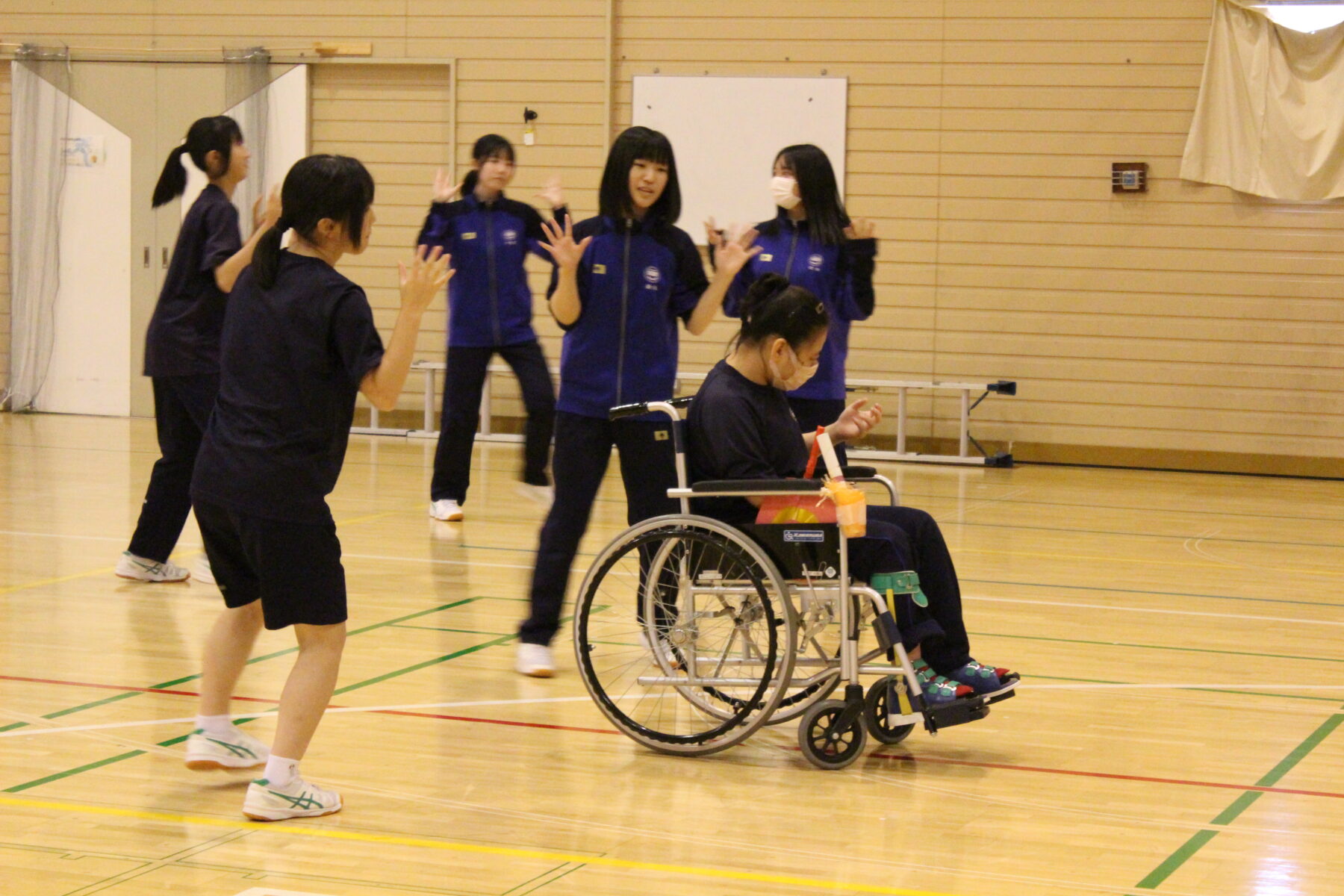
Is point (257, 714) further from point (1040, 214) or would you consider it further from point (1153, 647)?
point (1040, 214)

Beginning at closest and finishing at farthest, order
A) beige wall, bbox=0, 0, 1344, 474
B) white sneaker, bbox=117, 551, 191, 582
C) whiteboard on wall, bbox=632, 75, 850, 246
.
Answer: white sneaker, bbox=117, 551, 191, 582 < beige wall, bbox=0, 0, 1344, 474 < whiteboard on wall, bbox=632, 75, 850, 246

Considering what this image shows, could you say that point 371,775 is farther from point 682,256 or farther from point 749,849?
point 682,256

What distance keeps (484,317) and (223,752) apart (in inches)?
129

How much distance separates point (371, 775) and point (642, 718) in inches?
27.5

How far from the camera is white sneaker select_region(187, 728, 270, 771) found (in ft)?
9.53

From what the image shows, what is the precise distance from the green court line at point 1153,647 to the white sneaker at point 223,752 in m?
2.14

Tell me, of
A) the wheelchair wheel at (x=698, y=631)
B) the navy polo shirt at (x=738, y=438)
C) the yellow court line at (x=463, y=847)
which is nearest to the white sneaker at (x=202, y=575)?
the wheelchair wheel at (x=698, y=631)

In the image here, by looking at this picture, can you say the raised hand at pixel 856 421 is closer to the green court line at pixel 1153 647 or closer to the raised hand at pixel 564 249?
the raised hand at pixel 564 249

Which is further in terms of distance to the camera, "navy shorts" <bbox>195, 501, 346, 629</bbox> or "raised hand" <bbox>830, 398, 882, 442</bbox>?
"raised hand" <bbox>830, 398, 882, 442</bbox>

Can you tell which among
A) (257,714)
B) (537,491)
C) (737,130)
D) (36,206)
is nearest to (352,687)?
(257,714)

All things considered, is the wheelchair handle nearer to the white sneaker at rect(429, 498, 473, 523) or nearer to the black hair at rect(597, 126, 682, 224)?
the black hair at rect(597, 126, 682, 224)

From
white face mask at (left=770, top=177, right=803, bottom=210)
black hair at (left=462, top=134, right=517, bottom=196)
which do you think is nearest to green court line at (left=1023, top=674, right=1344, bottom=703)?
white face mask at (left=770, top=177, right=803, bottom=210)

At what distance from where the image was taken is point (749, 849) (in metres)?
2.63

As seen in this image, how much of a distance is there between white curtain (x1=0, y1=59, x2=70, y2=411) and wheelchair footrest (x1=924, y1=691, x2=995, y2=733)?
333 inches
